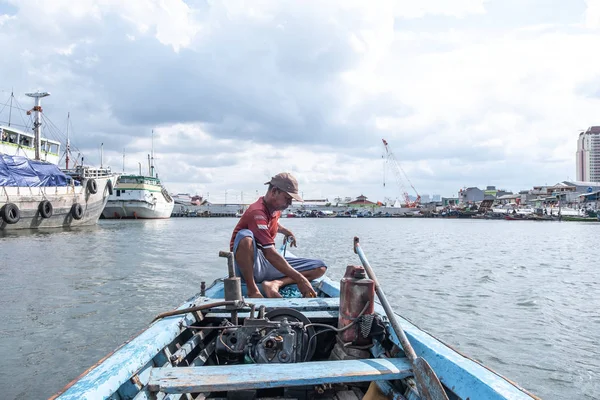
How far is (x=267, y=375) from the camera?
2.14 meters

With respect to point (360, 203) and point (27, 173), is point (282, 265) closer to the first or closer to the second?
point (27, 173)

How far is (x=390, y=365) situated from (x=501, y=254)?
1887cm

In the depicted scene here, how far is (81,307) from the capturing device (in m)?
7.59

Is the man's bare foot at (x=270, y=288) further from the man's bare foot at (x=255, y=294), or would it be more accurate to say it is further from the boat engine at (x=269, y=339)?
the boat engine at (x=269, y=339)

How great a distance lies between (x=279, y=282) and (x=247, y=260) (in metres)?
0.56

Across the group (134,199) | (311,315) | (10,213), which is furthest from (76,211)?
(311,315)

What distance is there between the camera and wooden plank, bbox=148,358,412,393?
2031mm

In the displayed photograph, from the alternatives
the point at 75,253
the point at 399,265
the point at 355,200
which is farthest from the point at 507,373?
the point at 355,200

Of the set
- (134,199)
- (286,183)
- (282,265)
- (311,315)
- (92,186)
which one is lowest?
(311,315)

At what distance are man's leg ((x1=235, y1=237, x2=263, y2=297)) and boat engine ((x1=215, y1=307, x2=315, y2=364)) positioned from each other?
3.00ft

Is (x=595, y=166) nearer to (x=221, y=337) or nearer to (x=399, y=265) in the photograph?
(x=399, y=265)

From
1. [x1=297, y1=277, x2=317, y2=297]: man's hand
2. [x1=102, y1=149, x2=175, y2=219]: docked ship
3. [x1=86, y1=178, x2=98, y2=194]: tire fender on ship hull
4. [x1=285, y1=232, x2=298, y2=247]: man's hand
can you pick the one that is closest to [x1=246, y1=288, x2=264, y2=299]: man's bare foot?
[x1=297, y1=277, x2=317, y2=297]: man's hand

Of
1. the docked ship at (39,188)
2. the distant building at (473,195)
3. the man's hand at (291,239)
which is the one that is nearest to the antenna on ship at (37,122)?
the docked ship at (39,188)

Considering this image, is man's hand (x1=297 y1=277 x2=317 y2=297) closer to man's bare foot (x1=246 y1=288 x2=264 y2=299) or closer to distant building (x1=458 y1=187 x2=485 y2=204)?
man's bare foot (x1=246 y1=288 x2=264 y2=299)
